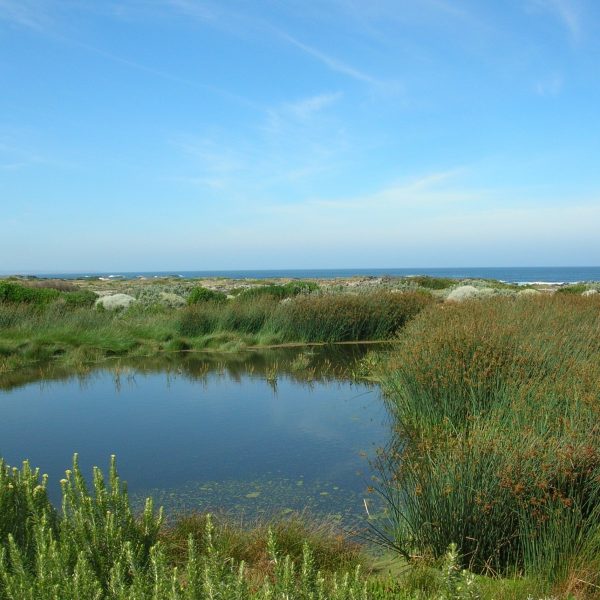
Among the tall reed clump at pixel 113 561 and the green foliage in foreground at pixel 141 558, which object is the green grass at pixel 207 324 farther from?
the tall reed clump at pixel 113 561

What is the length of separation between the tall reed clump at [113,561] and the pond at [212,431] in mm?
1249

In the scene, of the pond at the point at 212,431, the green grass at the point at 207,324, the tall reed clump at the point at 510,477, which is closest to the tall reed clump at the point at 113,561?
the tall reed clump at the point at 510,477

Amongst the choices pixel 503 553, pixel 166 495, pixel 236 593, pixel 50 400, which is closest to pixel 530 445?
Result: pixel 503 553

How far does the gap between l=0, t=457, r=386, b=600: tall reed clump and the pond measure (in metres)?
1.25

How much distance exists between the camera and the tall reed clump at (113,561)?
2.49m

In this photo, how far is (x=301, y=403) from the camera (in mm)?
8844

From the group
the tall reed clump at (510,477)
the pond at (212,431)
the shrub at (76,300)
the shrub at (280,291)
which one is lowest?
the pond at (212,431)

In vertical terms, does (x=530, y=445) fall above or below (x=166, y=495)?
above

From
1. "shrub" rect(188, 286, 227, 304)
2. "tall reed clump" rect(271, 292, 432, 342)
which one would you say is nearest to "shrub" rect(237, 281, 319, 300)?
"shrub" rect(188, 286, 227, 304)

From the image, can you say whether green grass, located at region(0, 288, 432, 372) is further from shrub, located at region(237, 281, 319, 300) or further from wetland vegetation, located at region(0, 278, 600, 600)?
wetland vegetation, located at region(0, 278, 600, 600)

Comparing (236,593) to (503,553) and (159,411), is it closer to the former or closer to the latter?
(503,553)

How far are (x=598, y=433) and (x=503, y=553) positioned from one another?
1.16 m

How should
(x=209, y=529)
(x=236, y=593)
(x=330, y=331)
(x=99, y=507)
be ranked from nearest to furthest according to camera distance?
(x=236, y=593) < (x=209, y=529) < (x=99, y=507) < (x=330, y=331)

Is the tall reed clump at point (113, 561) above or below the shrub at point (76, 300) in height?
below
